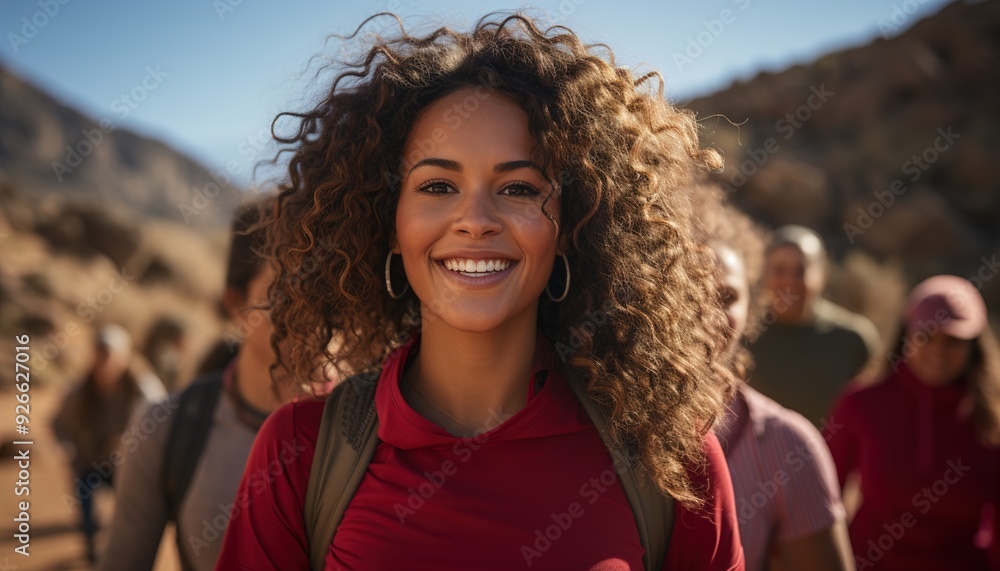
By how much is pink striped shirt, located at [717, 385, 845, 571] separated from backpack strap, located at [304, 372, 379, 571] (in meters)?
1.13

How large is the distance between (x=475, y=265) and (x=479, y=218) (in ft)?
0.39

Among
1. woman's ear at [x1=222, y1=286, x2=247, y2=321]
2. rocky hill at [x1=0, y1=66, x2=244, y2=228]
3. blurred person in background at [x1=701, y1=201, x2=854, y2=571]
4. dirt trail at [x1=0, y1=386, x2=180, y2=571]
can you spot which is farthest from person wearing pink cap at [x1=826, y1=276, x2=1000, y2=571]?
rocky hill at [x1=0, y1=66, x2=244, y2=228]

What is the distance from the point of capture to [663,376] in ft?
6.41

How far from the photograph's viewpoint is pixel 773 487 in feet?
7.27

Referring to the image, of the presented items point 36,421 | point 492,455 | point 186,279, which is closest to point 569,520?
point 492,455

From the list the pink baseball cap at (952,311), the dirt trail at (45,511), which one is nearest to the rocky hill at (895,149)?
the pink baseball cap at (952,311)

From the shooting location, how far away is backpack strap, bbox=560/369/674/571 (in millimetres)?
1689

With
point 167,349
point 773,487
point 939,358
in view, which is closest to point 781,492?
point 773,487

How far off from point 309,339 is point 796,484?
1530mm

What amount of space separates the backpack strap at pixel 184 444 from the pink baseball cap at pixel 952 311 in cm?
341

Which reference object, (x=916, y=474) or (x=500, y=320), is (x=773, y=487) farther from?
(x=916, y=474)

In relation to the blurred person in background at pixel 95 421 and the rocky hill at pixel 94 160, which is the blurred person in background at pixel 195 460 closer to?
the blurred person in background at pixel 95 421

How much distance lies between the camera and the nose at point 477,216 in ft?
5.77

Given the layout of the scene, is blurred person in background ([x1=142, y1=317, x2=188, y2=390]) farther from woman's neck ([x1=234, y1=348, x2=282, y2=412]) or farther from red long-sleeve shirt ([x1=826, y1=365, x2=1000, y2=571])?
red long-sleeve shirt ([x1=826, y1=365, x2=1000, y2=571])
